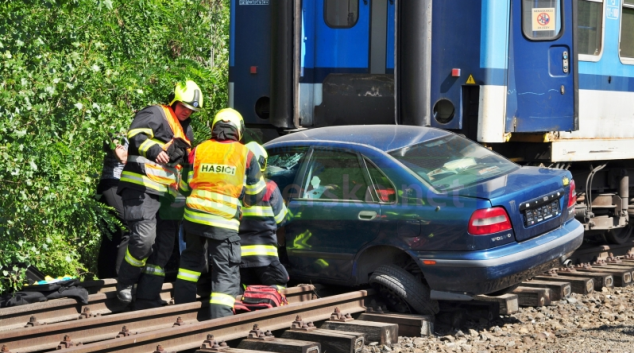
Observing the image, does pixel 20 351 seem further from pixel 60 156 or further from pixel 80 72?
pixel 80 72

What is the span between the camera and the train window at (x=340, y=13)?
932cm

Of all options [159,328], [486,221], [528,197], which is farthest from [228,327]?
[528,197]

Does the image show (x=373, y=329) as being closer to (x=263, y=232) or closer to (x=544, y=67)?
(x=263, y=232)

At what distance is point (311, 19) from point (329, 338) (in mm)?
4335

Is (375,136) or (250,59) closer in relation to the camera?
(375,136)

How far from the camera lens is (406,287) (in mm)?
6820

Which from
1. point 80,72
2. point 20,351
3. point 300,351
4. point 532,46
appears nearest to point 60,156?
point 80,72

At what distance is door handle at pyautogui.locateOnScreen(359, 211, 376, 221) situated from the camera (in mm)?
6879

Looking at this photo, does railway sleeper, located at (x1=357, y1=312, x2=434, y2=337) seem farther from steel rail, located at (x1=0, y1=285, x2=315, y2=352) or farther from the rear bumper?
steel rail, located at (x1=0, y1=285, x2=315, y2=352)

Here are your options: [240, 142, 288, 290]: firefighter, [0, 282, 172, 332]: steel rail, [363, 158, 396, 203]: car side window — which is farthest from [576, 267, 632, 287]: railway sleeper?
[0, 282, 172, 332]: steel rail

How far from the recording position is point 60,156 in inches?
252

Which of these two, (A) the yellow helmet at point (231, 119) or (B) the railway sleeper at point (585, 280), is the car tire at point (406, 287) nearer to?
(A) the yellow helmet at point (231, 119)

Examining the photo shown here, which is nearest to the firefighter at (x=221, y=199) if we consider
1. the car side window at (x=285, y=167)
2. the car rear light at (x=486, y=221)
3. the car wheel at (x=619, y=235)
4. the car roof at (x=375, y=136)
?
the car side window at (x=285, y=167)

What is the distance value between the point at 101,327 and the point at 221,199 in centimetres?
124
